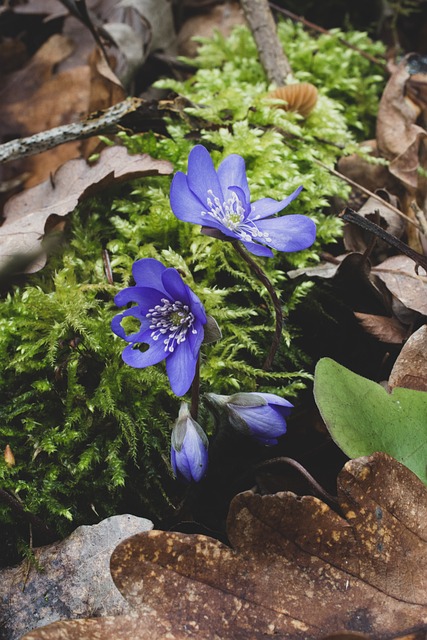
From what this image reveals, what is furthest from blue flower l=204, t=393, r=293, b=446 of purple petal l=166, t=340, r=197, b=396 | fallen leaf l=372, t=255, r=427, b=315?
fallen leaf l=372, t=255, r=427, b=315

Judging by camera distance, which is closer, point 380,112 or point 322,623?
point 322,623

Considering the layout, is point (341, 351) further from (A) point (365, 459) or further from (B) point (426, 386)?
(A) point (365, 459)

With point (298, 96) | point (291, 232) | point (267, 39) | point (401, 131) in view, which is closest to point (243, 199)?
point (291, 232)

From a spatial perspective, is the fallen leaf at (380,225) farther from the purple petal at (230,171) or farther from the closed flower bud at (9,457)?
the closed flower bud at (9,457)

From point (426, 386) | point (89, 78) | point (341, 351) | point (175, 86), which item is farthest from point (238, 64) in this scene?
point (426, 386)

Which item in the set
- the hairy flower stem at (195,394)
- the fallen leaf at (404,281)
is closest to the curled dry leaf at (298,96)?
the fallen leaf at (404,281)

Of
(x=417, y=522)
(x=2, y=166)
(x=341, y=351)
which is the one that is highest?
(x=2, y=166)
